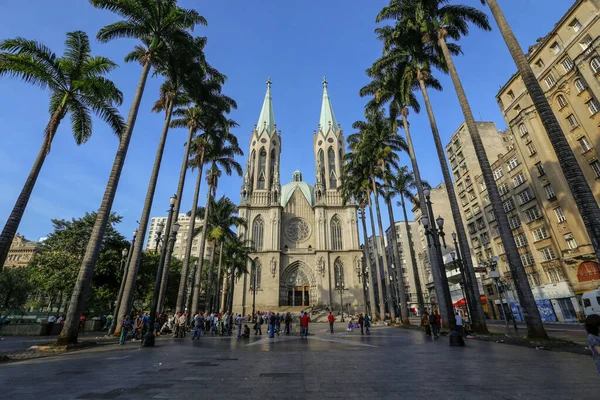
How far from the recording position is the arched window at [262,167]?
54.3m

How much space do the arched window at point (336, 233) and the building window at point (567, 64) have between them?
33.9m

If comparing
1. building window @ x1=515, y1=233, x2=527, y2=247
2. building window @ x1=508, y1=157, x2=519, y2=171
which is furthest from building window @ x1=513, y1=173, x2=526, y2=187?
building window @ x1=515, y1=233, x2=527, y2=247

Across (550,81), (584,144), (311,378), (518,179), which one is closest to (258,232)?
(518,179)

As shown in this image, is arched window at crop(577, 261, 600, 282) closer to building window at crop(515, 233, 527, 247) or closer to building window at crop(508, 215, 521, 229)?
building window at crop(515, 233, 527, 247)

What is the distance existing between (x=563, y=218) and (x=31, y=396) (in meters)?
35.9

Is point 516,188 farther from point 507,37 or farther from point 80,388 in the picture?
point 80,388

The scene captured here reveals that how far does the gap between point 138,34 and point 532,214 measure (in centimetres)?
3772

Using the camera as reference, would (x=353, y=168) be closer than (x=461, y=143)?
Yes

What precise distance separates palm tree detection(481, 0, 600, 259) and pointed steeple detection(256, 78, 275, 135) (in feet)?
168

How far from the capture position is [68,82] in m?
13.1

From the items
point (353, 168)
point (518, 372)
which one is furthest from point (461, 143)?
point (518, 372)

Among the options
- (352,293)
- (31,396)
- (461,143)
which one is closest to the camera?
(31,396)

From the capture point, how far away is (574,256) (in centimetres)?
2445

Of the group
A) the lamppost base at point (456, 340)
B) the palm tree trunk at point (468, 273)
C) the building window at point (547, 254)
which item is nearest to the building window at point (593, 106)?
the building window at point (547, 254)
